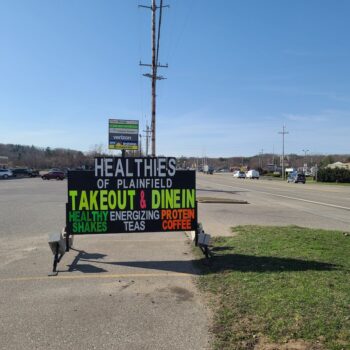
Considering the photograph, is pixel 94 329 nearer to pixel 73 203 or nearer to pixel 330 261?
pixel 73 203

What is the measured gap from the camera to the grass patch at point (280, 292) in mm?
4320

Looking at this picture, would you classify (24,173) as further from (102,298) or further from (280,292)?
(280,292)

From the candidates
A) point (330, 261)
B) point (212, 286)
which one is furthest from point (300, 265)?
point (212, 286)

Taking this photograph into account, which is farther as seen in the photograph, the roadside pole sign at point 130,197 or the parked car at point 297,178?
the parked car at point 297,178

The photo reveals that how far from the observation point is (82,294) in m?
6.00

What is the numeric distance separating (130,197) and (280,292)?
11.5ft

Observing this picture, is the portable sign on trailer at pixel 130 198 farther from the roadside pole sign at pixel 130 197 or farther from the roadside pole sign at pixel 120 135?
the roadside pole sign at pixel 120 135

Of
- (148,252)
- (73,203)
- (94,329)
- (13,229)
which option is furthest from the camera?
(13,229)

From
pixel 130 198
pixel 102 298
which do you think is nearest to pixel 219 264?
pixel 130 198

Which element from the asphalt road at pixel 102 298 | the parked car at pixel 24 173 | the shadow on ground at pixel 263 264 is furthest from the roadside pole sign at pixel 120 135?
the parked car at pixel 24 173

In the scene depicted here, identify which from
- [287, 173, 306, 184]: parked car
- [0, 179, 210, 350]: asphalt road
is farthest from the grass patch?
[287, 173, 306, 184]: parked car

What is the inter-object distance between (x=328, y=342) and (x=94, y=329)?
2326mm

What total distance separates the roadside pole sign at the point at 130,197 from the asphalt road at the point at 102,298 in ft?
2.19

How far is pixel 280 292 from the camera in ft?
18.3
